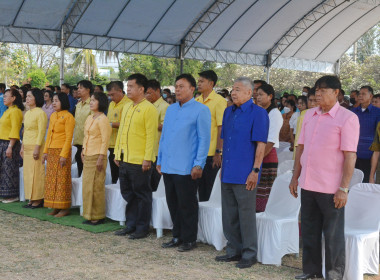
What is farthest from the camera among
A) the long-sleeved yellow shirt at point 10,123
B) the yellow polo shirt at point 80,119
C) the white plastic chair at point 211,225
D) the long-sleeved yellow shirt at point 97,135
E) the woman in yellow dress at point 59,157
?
the long-sleeved yellow shirt at point 10,123

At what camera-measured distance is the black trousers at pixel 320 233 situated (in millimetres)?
3666

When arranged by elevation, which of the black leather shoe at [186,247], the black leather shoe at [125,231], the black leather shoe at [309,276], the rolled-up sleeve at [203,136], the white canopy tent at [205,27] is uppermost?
the white canopy tent at [205,27]

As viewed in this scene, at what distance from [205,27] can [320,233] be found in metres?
12.1

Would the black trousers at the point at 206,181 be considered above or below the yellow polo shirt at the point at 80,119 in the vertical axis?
below

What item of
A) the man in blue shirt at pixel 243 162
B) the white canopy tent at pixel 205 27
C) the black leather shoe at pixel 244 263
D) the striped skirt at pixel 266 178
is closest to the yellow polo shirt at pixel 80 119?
the striped skirt at pixel 266 178

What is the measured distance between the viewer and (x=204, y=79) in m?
5.19

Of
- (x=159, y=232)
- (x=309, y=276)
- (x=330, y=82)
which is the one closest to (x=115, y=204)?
(x=159, y=232)

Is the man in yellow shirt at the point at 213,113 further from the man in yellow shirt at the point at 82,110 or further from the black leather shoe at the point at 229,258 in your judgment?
the man in yellow shirt at the point at 82,110

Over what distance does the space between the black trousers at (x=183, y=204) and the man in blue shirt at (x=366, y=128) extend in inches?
87.4

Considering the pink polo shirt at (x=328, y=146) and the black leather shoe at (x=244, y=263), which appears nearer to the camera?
the pink polo shirt at (x=328, y=146)

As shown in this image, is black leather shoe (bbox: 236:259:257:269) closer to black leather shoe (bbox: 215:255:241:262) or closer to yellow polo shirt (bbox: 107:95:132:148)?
black leather shoe (bbox: 215:255:241:262)

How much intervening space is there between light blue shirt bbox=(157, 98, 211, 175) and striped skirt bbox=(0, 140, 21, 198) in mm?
3032

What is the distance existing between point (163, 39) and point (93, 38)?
2301 millimetres

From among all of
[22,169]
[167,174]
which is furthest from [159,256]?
[22,169]
